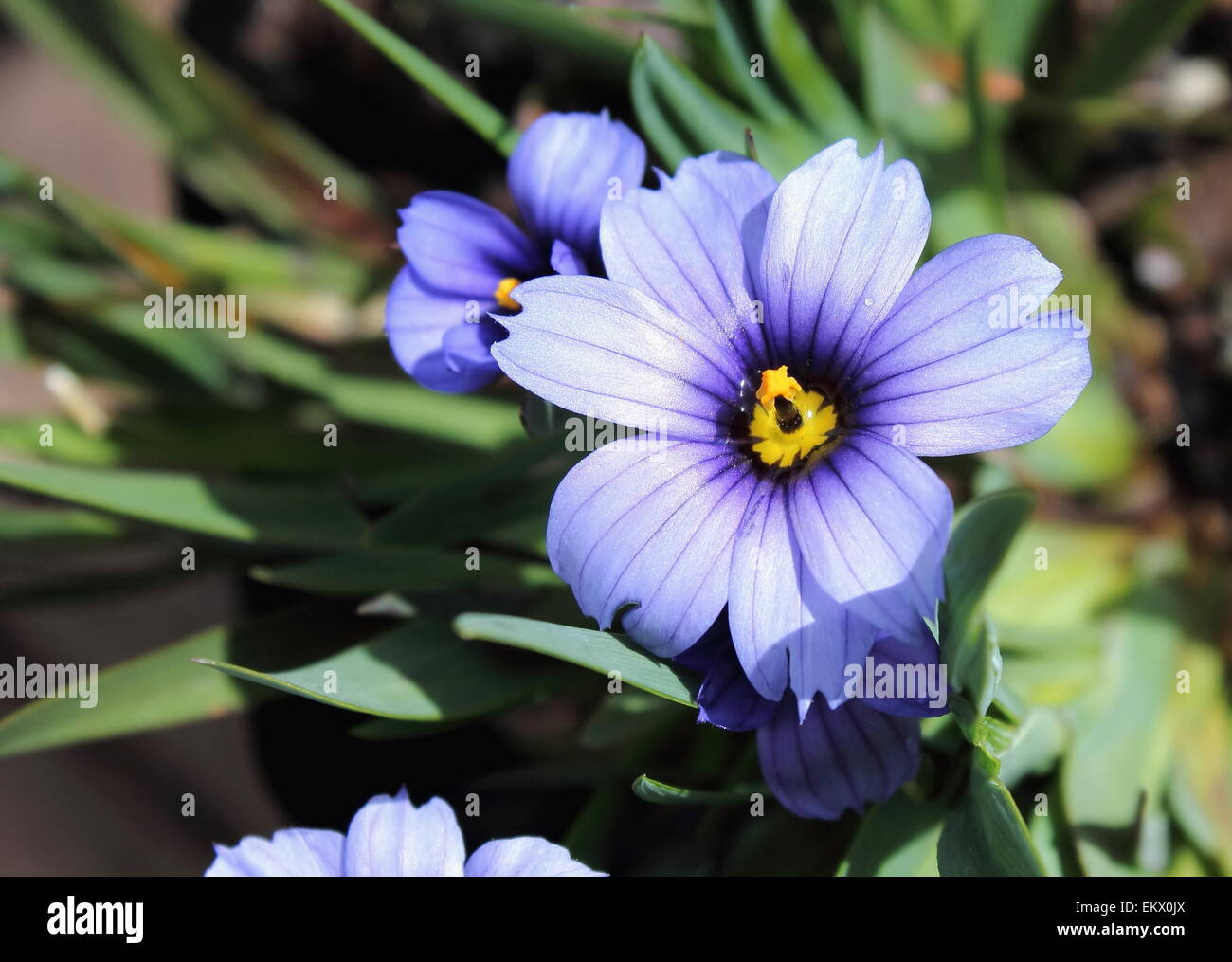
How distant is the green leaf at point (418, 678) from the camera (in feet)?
2.41

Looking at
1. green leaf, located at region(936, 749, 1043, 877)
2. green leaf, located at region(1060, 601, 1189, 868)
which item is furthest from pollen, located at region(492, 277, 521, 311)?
green leaf, located at region(1060, 601, 1189, 868)

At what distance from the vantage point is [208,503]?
3.12 ft

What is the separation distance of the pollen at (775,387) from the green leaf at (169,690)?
1.66 ft

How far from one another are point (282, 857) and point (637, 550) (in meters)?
0.36

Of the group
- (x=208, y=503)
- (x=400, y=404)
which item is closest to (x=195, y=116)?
(x=400, y=404)

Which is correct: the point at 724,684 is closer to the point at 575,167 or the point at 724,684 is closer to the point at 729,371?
the point at 729,371

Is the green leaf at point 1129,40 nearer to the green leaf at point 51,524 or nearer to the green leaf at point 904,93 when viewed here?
the green leaf at point 904,93

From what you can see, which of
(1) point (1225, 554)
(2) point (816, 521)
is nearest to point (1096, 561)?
(1) point (1225, 554)

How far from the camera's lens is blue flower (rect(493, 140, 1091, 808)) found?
593mm

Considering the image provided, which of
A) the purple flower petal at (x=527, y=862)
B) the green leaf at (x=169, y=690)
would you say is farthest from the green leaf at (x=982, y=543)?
the green leaf at (x=169, y=690)

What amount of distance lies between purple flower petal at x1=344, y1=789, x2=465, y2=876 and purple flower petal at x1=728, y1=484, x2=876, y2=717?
276 mm

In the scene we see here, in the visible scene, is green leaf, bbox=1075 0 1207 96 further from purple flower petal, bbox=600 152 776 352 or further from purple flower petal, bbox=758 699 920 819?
purple flower petal, bbox=758 699 920 819

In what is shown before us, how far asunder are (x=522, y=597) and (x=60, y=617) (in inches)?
43.0

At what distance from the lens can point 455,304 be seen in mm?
798
